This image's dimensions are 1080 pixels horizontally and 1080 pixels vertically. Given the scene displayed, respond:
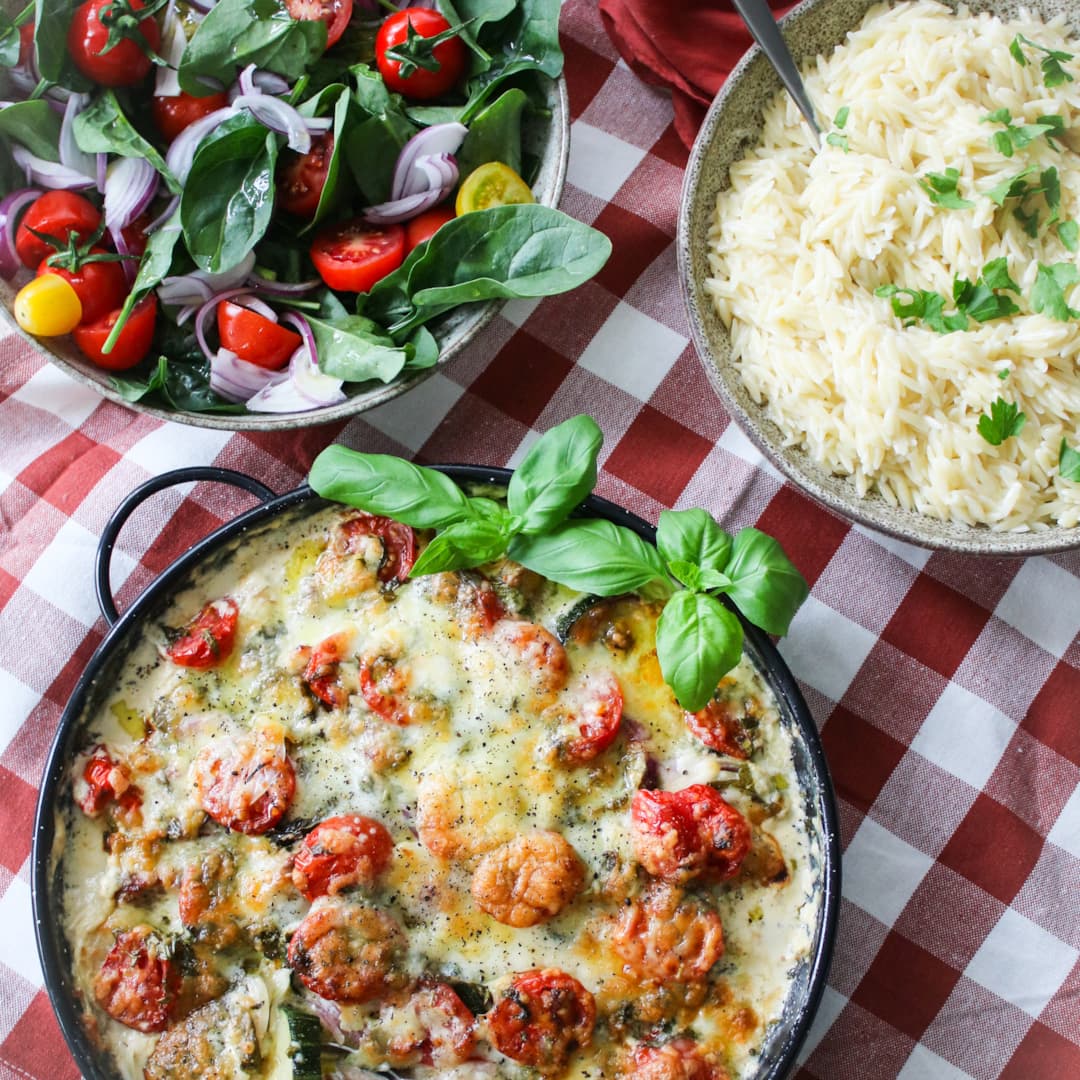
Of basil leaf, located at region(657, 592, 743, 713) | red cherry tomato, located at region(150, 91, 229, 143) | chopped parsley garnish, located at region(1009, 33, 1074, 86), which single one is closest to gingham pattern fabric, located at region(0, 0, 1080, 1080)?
basil leaf, located at region(657, 592, 743, 713)

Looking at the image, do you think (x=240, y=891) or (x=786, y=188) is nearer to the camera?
(x=240, y=891)

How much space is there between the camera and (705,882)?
2525 millimetres

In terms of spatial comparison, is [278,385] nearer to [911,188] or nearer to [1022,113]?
[911,188]

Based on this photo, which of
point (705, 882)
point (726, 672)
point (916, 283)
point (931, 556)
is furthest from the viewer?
point (931, 556)

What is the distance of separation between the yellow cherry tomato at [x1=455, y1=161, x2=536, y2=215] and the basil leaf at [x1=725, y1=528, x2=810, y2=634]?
3.08ft

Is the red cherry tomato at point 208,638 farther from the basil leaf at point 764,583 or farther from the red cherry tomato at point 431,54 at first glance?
the red cherry tomato at point 431,54

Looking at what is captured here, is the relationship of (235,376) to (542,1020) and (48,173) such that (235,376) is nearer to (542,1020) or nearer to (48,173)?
(48,173)

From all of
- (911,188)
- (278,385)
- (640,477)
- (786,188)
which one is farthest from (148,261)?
(911,188)

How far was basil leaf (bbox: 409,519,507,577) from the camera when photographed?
97.6 inches

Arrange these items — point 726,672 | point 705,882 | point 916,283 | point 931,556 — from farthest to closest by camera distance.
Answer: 1. point 931,556
2. point 916,283
3. point 705,882
4. point 726,672

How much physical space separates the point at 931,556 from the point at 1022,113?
1.01 metres

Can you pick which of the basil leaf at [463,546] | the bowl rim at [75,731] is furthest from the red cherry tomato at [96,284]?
the basil leaf at [463,546]

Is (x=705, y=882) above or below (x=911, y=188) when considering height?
below

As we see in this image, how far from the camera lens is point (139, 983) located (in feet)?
8.27
